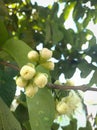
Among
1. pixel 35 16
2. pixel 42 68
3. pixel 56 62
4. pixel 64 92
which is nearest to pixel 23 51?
pixel 42 68

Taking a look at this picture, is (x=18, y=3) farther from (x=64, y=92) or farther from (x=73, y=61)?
(x=64, y=92)

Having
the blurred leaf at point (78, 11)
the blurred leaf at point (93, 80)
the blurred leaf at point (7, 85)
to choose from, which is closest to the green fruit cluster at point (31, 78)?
the blurred leaf at point (7, 85)

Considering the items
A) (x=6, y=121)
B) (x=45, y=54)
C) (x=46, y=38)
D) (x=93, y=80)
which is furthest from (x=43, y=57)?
(x=46, y=38)

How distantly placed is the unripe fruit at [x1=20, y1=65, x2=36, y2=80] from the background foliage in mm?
59

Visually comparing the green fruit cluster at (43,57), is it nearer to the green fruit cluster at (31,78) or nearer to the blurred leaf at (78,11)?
the green fruit cluster at (31,78)

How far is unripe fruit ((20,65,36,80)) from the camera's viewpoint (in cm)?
56

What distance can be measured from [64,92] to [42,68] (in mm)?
191

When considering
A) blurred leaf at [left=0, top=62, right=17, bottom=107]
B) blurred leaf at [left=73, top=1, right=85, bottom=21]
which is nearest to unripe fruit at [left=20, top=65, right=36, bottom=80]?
blurred leaf at [left=0, top=62, right=17, bottom=107]

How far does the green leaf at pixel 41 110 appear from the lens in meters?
0.55

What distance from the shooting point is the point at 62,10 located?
3.91ft

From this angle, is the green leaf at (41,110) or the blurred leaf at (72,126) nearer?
the green leaf at (41,110)

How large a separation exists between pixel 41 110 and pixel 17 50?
14cm

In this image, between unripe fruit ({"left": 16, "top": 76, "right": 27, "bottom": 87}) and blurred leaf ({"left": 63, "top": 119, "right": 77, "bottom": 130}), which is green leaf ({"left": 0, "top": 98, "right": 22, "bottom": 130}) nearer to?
unripe fruit ({"left": 16, "top": 76, "right": 27, "bottom": 87})

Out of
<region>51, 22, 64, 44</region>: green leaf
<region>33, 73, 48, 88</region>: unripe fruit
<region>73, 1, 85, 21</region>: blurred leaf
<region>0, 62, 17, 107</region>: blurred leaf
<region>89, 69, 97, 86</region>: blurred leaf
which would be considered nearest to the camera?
<region>33, 73, 48, 88</region>: unripe fruit
